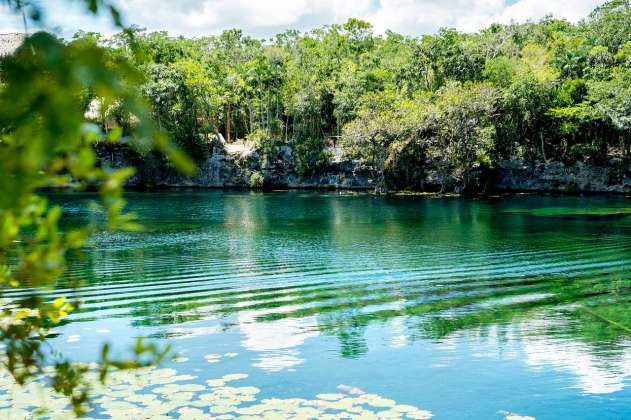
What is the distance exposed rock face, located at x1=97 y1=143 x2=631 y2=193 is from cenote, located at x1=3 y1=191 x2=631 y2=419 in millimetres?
25771

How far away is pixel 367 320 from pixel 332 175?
46089 millimetres

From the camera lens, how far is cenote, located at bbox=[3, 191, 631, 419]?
7824mm

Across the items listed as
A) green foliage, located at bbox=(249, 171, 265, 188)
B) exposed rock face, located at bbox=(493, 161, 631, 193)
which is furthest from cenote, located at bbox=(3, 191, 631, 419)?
green foliage, located at bbox=(249, 171, 265, 188)

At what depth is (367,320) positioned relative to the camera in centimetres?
1194

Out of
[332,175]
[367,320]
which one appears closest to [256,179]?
[332,175]

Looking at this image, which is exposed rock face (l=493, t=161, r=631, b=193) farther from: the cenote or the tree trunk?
the tree trunk

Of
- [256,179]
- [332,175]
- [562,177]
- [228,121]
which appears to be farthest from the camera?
[228,121]

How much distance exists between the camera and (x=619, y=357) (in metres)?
9.61

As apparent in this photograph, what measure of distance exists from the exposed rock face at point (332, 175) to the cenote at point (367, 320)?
25771mm

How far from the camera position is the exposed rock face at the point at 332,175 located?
1994 inches

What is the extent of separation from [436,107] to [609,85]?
12.3 metres

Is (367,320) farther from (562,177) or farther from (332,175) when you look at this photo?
(332,175)

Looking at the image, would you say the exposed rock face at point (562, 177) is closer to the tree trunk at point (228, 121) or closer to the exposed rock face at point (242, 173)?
the exposed rock face at point (242, 173)

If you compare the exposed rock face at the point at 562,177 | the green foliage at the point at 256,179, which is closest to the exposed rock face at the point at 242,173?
the green foliage at the point at 256,179
